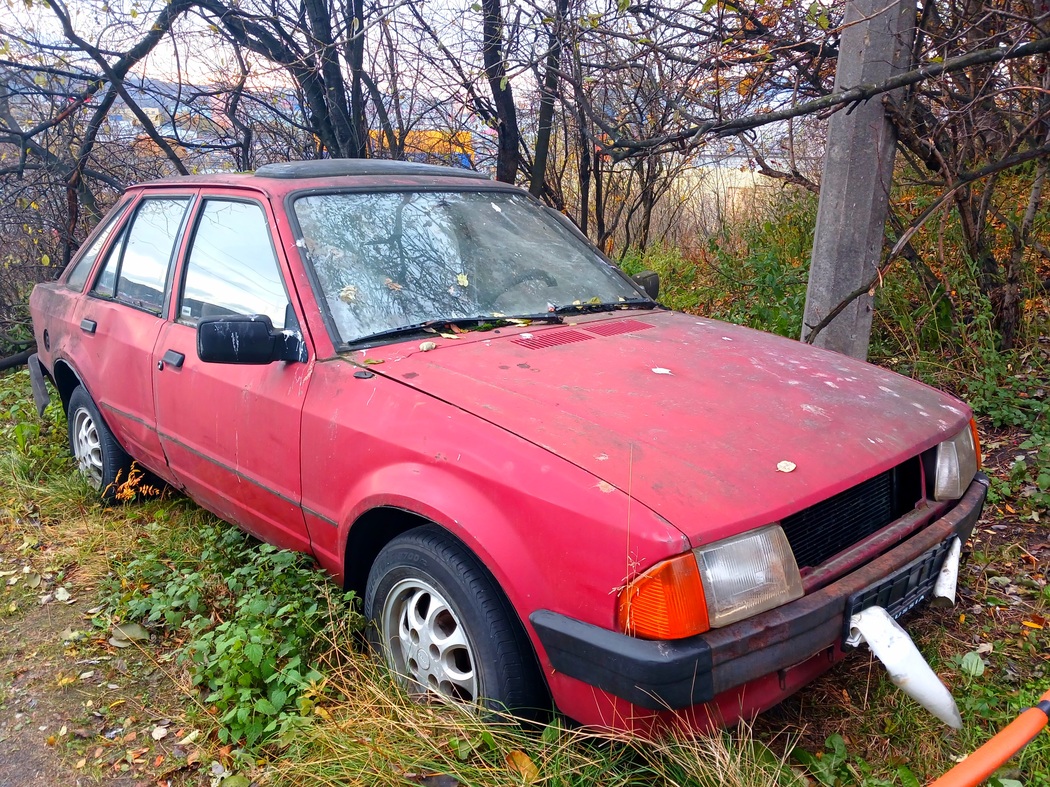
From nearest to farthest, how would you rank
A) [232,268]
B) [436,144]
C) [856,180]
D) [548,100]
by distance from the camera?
1. [232,268]
2. [856,180]
3. [548,100]
4. [436,144]

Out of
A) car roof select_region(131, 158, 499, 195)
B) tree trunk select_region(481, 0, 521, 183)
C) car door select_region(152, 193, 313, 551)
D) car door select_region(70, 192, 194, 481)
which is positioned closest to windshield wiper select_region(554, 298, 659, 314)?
car roof select_region(131, 158, 499, 195)

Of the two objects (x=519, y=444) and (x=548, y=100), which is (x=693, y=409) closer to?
(x=519, y=444)

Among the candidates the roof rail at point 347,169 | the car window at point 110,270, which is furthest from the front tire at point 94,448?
the roof rail at point 347,169

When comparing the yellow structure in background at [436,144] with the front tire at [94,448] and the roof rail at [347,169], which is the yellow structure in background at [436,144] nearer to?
the roof rail at [347,169]

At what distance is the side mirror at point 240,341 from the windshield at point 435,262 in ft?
0.73

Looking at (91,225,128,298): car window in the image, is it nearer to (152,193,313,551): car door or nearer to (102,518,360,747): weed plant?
(152,193,313,551): car door

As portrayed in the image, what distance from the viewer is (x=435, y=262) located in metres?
3.11

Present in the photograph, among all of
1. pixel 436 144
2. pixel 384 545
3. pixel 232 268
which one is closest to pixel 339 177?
pixel 232 268

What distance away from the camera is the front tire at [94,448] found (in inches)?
164

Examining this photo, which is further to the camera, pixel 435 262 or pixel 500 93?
pixel 500 93

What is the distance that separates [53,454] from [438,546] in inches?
148

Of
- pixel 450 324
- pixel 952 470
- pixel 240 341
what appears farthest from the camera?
pixel 450 324

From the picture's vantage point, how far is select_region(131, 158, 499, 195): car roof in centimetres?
322

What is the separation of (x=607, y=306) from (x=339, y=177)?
1.26 meters
